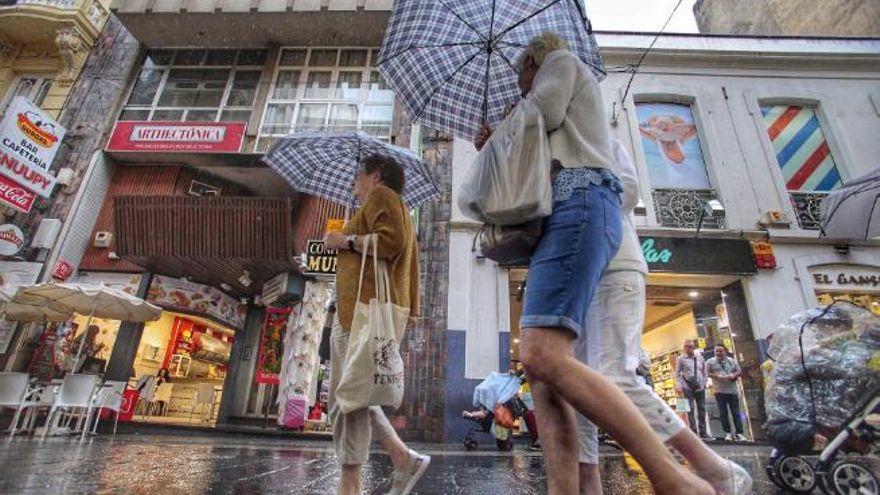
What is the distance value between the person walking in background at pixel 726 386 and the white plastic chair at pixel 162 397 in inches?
590

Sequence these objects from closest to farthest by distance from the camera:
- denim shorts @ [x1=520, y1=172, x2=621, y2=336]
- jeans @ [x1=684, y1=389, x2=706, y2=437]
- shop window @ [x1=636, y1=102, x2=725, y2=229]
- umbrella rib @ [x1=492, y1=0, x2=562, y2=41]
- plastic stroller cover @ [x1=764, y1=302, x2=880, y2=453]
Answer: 1. denim shorts @ [x1=520, y1=172, x2=621, y2=336]
2. plastic stroller cover @ [x1=764, y1=302, x2=880, y2=453]
3. umbrella rib @ [x1=492, y1=0, x2=562, y2=41]
4. jeans @ [x1=684, y1=389, x2=706, y2=437]
5. shop window @ [x1=636, y1=102, x2=725, y2=229]

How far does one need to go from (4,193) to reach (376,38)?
9.60 metres

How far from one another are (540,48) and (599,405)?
1.53 meters

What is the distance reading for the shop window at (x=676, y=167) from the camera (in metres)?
10.2

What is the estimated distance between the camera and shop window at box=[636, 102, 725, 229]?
10211 mm

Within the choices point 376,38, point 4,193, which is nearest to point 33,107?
point 4,193

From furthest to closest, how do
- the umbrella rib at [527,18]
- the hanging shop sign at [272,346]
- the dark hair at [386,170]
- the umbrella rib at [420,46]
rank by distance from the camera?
1. the hanging shop sign at [272,346]
2. the umbrella rib at [420,46]
3. the umbrella rib at [527,18]
4. the dark hair at [386,170]

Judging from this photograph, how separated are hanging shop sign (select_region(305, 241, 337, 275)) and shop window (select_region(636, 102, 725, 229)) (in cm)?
751

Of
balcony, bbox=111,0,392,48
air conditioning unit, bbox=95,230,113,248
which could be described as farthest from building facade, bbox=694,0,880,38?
air conditioning unit, bbox=95,230,113,248

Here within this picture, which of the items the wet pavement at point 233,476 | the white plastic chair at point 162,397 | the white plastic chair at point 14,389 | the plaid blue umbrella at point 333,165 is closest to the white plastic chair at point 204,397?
the white plastic chair at point 162,397

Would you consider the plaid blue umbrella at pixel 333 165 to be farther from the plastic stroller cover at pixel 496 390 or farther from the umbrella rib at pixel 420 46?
the plastic stroller cover at pixel 496 390

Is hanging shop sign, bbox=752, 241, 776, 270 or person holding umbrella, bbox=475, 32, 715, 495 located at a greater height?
hanging shop sign, bbox=752, 241, 776, 270

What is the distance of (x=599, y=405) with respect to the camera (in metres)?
1.42

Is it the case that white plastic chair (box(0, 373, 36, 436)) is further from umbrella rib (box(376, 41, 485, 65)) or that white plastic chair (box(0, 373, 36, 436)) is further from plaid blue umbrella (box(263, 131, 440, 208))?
umbrella rib (box(376, 41, 485, 65))
